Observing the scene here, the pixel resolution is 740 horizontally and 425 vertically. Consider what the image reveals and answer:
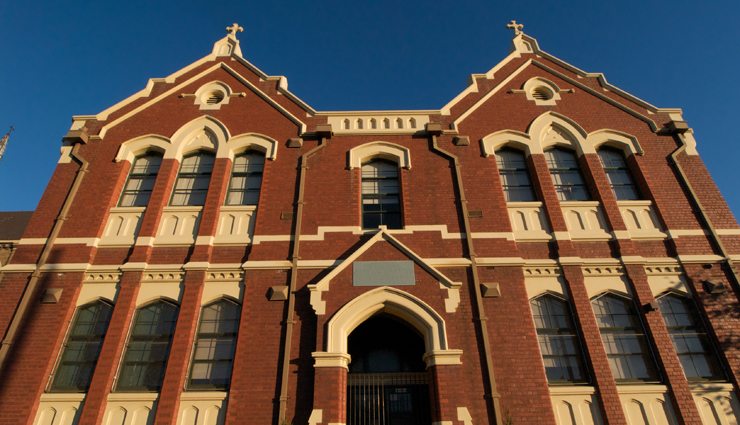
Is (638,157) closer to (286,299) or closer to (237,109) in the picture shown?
(286,299)

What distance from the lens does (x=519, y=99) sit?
1311 cm

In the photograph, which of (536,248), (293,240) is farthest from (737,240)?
(293,240)

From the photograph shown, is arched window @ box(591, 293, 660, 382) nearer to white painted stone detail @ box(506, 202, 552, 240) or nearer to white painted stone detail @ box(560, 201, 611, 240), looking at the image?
white painted stone detail @ box(560, 201, 611, 240)

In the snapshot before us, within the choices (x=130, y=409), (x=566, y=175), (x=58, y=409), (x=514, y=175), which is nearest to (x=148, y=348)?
(x=130, y=409)

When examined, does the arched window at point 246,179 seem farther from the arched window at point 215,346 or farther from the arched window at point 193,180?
the arched window at point 215,346

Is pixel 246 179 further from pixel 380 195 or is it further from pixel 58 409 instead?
pixel 58 409

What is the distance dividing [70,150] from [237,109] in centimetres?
471

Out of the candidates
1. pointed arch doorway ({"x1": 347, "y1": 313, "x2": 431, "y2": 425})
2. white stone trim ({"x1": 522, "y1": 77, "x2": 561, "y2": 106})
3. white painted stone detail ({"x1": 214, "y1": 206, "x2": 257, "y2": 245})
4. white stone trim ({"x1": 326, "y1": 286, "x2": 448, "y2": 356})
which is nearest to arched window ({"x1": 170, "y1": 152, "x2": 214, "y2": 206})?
white painted stone detail ({"x1": 214, "y1": 206, "x2": 257, "y2": 245})

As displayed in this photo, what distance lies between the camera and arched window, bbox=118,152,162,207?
11.5 meters

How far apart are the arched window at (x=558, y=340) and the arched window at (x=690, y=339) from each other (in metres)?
2.07

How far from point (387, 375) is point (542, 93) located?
9.77 meters

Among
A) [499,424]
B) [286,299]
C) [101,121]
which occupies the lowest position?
[499,424]

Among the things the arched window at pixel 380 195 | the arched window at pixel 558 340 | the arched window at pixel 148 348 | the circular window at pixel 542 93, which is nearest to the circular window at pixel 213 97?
the arched window at pixel 380 195

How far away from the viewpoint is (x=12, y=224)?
72.5 feet
